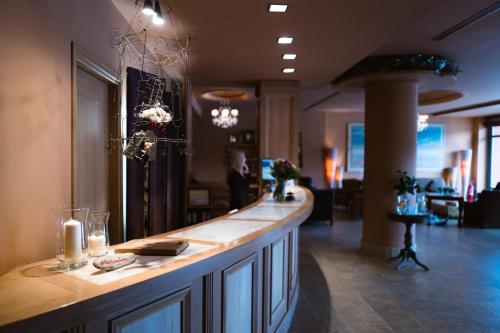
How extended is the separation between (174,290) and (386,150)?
16.8ft

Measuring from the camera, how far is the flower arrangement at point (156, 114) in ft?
7.16

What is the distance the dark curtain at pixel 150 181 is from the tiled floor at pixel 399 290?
1950 mm

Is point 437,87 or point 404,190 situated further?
point 437,87

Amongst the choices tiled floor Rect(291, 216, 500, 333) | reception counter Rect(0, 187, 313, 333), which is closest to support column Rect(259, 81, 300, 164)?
tiled floor Rect(291, 216, 500, 333)

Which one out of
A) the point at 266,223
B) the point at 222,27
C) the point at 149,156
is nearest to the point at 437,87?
the point at 222,27

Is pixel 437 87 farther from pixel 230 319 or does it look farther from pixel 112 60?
pixel 230 319

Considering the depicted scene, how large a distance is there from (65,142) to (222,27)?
1960mm

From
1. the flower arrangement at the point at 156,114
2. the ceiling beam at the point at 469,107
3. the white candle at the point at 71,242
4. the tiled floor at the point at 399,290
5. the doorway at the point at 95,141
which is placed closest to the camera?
the white candle at the point at 71,242

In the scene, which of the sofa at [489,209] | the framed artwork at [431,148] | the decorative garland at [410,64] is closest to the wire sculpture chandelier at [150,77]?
the decorative garland at [410,64]

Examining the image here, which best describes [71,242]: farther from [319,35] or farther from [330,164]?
[330,164]

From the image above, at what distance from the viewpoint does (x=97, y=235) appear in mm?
1898

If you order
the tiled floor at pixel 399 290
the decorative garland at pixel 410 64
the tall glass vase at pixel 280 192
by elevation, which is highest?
the decorative garland at pixel 410 64

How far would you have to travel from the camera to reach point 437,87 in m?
6.65

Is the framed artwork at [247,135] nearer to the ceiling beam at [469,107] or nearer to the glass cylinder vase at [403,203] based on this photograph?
the ceiling beam at [469,107]
